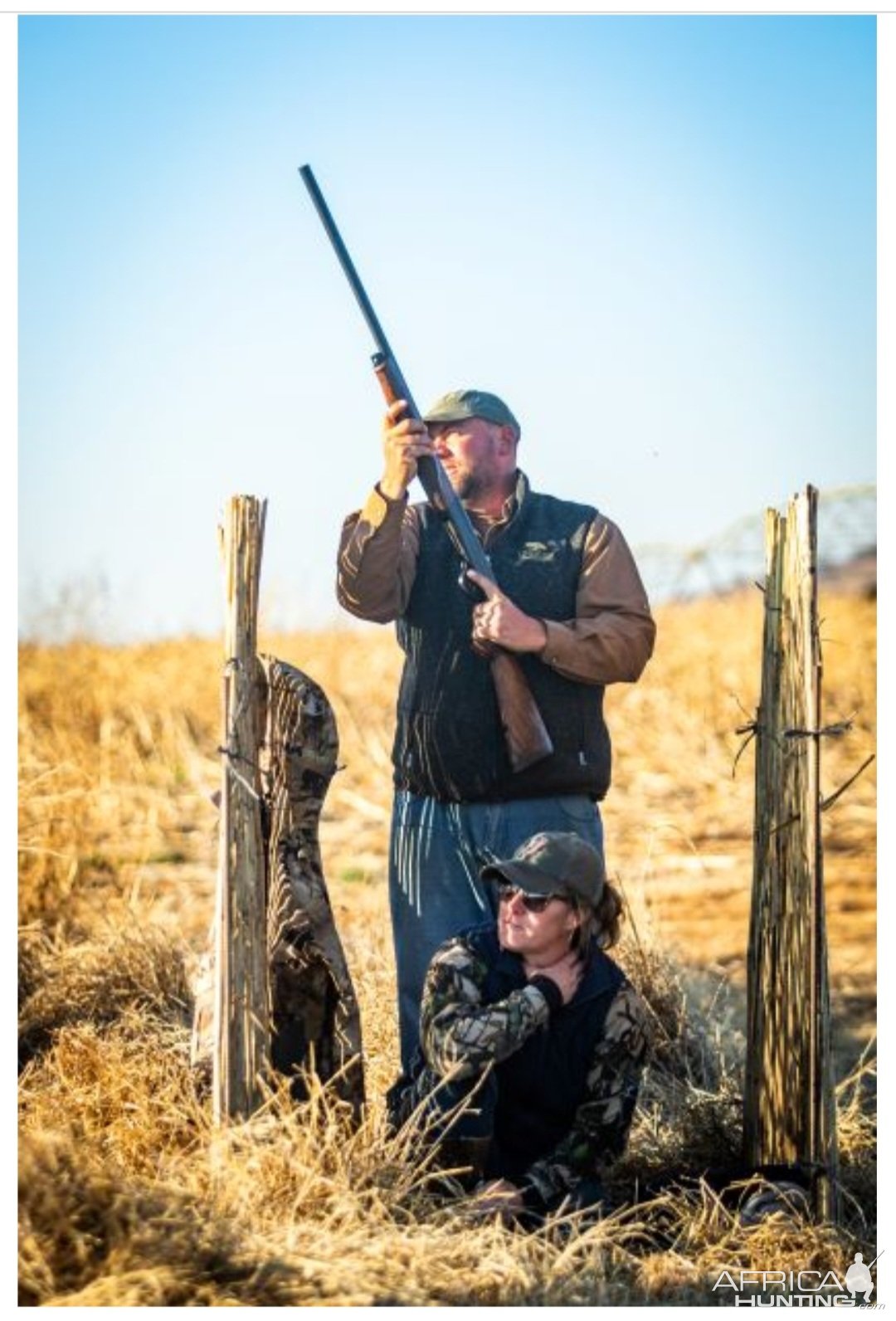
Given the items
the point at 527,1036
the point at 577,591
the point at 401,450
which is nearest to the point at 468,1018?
the point at 527,1036

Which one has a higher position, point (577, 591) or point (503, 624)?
point (577, 591)

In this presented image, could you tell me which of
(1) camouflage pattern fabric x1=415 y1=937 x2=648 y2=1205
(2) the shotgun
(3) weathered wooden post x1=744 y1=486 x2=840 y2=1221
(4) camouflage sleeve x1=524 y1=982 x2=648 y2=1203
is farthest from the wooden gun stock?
(4) camouflage sleeve x1=524 y1=982 x2=648 y2=1203

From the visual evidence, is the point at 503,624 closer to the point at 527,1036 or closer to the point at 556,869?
the point at 556,869

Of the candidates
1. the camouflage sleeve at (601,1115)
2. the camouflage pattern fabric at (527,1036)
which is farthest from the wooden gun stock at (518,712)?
the camouflage sleeve at (601,1115)

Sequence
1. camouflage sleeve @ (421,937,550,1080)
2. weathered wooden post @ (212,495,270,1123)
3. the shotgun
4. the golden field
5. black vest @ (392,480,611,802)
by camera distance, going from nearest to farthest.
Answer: the golden field
camouflage sleeve @ (421,937,550,1080)
weathered wooden post @ (212,495,270,1123)
the shotgun
black vest @ (392,480,611,802)

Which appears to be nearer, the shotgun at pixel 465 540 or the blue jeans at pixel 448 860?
the shotgun at pixel 465 540

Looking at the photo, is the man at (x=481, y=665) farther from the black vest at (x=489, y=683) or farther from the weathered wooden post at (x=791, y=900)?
the weathered wooden post at (x=791, y=900)

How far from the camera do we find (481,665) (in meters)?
6.32

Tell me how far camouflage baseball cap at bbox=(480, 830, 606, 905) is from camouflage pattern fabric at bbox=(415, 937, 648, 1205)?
9.1 inches

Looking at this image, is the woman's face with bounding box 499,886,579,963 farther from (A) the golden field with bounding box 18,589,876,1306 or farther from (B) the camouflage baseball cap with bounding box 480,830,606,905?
(A) the golden field with bounding box 18,589,876,1306

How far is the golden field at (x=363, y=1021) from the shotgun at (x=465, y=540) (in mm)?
577

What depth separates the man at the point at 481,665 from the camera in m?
6.29

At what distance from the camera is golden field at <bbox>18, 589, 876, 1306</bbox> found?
16.8 ft

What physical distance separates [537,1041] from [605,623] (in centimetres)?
123
